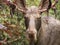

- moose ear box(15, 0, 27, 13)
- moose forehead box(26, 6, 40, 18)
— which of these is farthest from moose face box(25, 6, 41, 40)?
moose ear box(15, 0, 27, 13)

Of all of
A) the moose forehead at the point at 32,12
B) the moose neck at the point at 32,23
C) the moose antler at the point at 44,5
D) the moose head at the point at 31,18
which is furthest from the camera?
the moose antler at the point at 44,5

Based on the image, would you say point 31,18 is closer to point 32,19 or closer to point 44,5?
point 32,19

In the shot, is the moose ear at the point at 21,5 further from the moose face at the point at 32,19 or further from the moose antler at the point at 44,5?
the moose antler at the point at 44,5

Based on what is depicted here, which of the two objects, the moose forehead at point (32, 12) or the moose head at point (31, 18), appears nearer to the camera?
the moose head at point (31, 18)

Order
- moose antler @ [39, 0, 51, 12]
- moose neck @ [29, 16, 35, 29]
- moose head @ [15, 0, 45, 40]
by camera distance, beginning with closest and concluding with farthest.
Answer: moose head @ [15, 0, 45, 40], moose neck @ [29, 16, 35, 29], moose antler @ [39, 0, 51, 12]

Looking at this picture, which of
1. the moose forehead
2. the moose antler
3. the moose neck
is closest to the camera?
the moose neck

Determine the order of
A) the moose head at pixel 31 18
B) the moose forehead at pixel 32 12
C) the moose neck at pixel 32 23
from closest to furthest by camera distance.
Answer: the moose head at pixel 31 18 < the moose neck at pixel 32 23 < the moose forehead at pixel 32 12

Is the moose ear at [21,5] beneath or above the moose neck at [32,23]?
above

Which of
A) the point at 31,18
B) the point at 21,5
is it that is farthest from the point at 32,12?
the point at 21,5

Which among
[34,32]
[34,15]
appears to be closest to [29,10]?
[34,15]

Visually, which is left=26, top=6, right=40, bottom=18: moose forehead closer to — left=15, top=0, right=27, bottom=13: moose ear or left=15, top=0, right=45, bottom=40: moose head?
left=15, top=0, right=45, bottom=40: moose head

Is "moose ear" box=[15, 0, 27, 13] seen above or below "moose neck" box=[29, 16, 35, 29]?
above

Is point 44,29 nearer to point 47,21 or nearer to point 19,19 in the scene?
point 47,21

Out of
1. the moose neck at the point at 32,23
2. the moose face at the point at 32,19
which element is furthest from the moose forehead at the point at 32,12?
the moose neck at the point at 32,23
